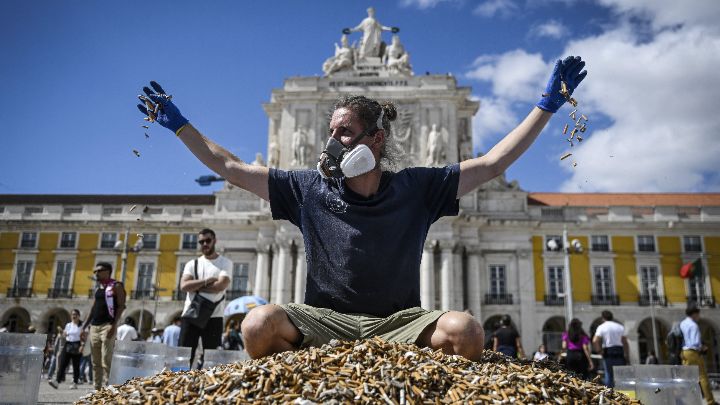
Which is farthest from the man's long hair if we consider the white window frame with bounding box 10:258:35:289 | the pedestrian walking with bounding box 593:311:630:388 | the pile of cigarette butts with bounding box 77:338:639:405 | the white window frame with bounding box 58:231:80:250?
the white window frame with bounding box 10:258:35:289

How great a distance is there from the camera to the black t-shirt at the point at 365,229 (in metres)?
2.68

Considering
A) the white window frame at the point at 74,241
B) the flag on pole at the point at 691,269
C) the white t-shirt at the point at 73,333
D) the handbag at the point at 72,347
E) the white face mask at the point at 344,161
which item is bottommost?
the handbag at the point at 72,347

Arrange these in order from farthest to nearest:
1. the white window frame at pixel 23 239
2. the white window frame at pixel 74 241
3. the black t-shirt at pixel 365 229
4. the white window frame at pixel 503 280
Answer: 1. the white window frame at pixel 23 239
2. the white window frame at pixel 74 241
3. the white window frame at pixel 503 280
4. the black t-shirt at pixel 365 229

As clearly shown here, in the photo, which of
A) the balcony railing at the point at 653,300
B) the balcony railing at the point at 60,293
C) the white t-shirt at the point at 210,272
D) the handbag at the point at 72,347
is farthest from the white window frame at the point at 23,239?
the balcony railing at the point at 653,300

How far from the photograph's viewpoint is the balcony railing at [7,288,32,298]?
34.4m

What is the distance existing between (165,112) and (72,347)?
A: 1079 cm

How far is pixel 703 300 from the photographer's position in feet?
104

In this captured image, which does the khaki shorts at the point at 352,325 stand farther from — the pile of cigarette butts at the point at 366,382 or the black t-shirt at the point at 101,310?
the black t-shirt at the point at 101,310

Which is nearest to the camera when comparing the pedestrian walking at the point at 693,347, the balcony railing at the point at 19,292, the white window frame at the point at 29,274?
the pedestrian walking at the point at 693,347

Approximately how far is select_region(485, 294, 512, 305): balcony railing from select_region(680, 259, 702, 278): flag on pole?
381 inches

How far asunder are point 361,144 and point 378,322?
2.82 ft

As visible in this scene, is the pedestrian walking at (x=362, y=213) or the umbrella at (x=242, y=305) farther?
the umbrella at (x=242, y=305)

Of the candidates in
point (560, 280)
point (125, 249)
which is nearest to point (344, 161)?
point (125, 249)

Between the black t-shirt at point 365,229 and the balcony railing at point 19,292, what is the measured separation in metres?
37.2
